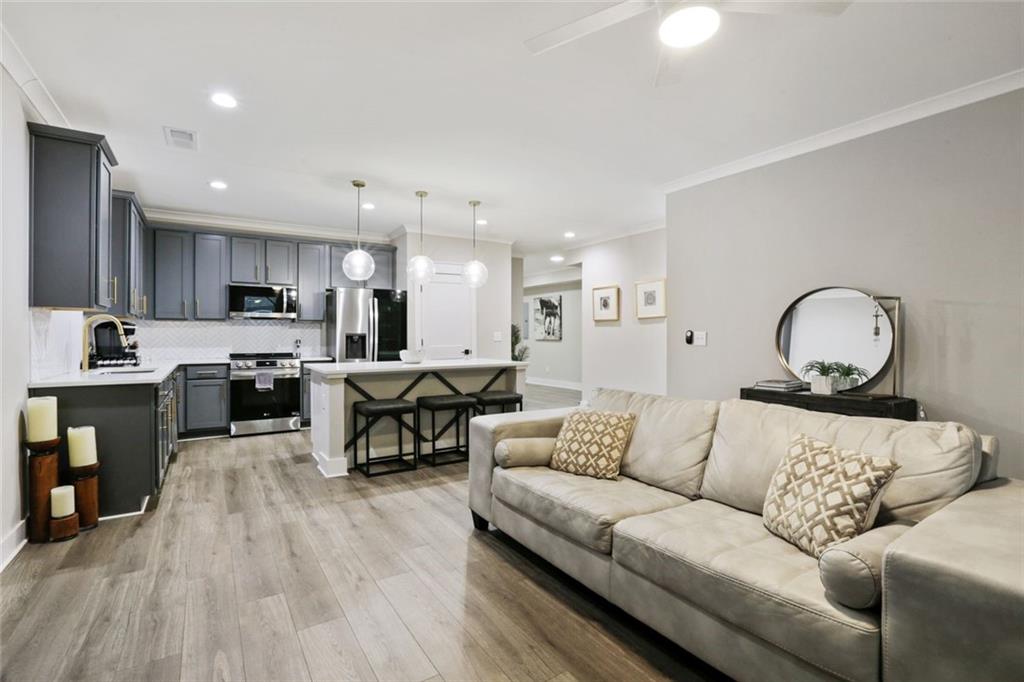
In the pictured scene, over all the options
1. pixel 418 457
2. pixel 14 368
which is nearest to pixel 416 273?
pixel 418 457

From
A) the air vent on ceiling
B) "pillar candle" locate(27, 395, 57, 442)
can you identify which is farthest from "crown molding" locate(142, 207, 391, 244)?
"pillar candle" locate(27, 395, 57, 442)

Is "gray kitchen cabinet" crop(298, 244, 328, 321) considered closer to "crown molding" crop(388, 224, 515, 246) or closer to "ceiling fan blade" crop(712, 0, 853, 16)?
"crown molding" crop(388, 224, 515, 246)

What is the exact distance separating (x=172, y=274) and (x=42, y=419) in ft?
10.8

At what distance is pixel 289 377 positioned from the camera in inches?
230

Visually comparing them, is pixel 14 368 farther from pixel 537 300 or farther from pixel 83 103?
pixel 537 300

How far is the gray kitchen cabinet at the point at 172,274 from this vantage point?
5.53 meters

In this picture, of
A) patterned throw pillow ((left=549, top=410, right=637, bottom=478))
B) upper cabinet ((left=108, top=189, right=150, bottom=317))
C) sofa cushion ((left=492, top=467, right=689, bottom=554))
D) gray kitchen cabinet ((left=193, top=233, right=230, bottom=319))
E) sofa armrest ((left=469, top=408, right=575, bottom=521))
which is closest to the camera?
sofa cushion ((left=492, top=467, right=689, bottom=554))

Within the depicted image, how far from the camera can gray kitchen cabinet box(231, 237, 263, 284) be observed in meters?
5.91

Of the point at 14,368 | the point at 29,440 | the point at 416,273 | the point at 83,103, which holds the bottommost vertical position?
the point at 29,440

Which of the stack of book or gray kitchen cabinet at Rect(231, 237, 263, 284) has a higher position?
gray kitchen cabinet at Rect(231, 237, 263, 284)

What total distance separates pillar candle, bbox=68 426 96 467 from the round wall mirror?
15.6 ft

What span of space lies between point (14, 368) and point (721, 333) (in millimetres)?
4836

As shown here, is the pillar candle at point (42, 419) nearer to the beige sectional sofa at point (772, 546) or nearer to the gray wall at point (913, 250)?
the beige sectional sofa at point (772, 546)

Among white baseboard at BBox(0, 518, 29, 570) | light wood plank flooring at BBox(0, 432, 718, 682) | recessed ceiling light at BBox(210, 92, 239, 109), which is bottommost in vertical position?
light wood plank flooring at BBox(0, 432, 718, 682)
